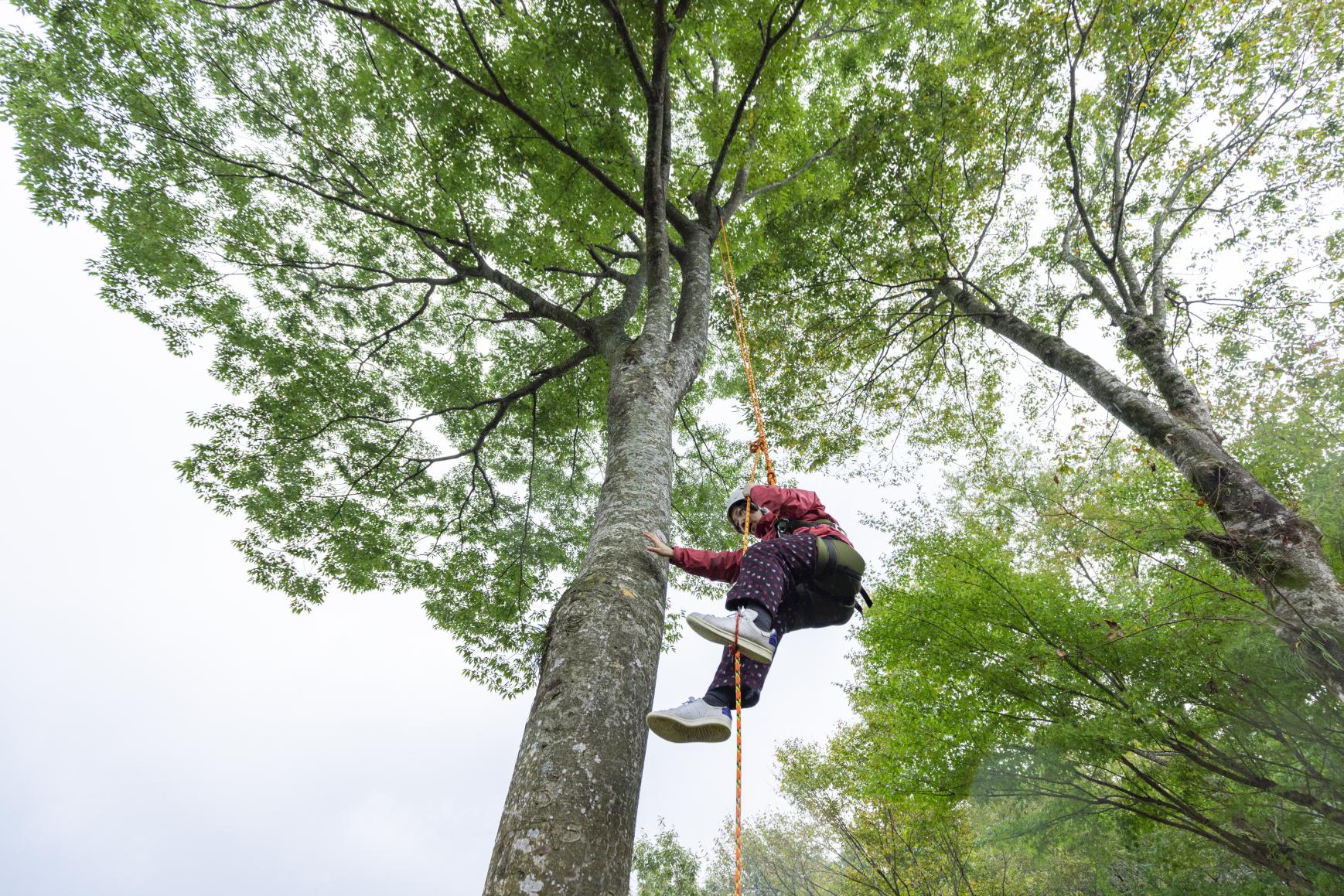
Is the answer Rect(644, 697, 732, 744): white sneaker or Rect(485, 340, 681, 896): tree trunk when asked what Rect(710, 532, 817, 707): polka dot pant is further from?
Rect(485, 340, 681, 896): tree trunk

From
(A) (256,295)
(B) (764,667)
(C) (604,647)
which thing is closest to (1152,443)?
(B) (764,667)

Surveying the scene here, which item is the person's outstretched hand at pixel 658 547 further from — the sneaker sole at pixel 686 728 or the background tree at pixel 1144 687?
the background tree at pixel 1144 687

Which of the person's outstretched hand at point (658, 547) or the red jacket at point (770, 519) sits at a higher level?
the red jacket at point (770, 519)

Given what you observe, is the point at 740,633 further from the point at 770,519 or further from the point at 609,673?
the point at 770,519

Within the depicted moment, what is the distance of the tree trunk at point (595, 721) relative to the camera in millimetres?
1433

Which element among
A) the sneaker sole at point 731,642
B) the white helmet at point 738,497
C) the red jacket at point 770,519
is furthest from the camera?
the white helmet at point 738,497

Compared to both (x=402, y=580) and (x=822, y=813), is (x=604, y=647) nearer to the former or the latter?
(x=402, y=580)

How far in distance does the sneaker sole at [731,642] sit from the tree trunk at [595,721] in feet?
0.65

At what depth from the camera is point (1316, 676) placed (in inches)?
138

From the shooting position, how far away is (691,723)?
192cm

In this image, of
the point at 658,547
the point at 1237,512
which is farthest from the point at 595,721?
the point at 1237,512

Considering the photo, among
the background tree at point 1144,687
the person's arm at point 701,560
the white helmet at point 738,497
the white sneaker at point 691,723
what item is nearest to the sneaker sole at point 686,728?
the white sneaker at point 691,723

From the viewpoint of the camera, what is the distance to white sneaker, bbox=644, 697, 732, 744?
1929 millimetres

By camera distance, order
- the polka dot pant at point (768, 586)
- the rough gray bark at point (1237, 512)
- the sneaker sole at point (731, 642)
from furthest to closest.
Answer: the rough gray bark at point (1237, 512) < the polka dot pant at point (768, 586) < the sneaker sole at point (731, 642)
